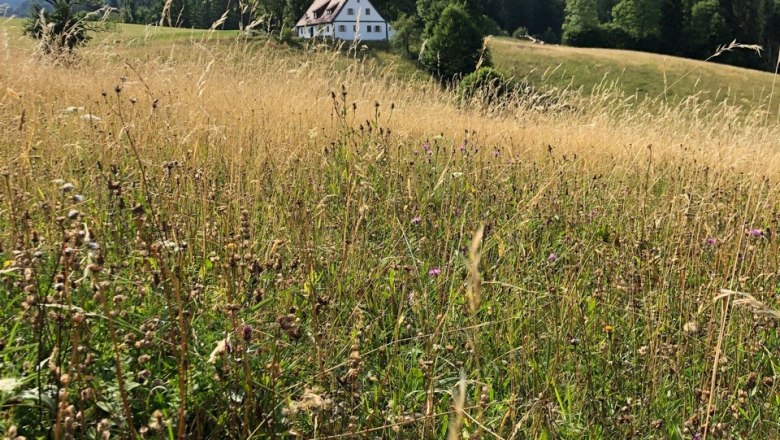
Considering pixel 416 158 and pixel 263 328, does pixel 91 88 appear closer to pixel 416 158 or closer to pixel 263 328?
pixel 416 158

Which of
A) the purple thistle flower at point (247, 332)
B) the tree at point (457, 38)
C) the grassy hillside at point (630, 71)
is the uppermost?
the tree at point (457, 38)

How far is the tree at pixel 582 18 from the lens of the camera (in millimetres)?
64750

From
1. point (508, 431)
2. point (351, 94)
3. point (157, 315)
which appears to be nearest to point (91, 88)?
point (351, 94)

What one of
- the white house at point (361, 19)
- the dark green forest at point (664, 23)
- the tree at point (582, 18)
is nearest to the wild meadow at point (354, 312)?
the dark green forest at point (664, 23)

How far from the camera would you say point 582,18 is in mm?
66188

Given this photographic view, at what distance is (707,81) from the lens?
3338 centimetres

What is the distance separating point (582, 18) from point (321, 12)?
103ft

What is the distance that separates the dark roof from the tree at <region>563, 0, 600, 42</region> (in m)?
27.4

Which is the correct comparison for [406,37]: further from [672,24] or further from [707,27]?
[672,24]

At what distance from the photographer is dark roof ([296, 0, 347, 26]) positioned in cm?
4591

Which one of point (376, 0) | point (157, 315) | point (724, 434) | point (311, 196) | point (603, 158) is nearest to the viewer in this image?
point (724, 434)

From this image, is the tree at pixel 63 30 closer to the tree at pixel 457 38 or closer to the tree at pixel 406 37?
the tree at pixel 457 38

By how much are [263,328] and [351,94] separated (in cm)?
498

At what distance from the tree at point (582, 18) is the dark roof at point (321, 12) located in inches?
1079
